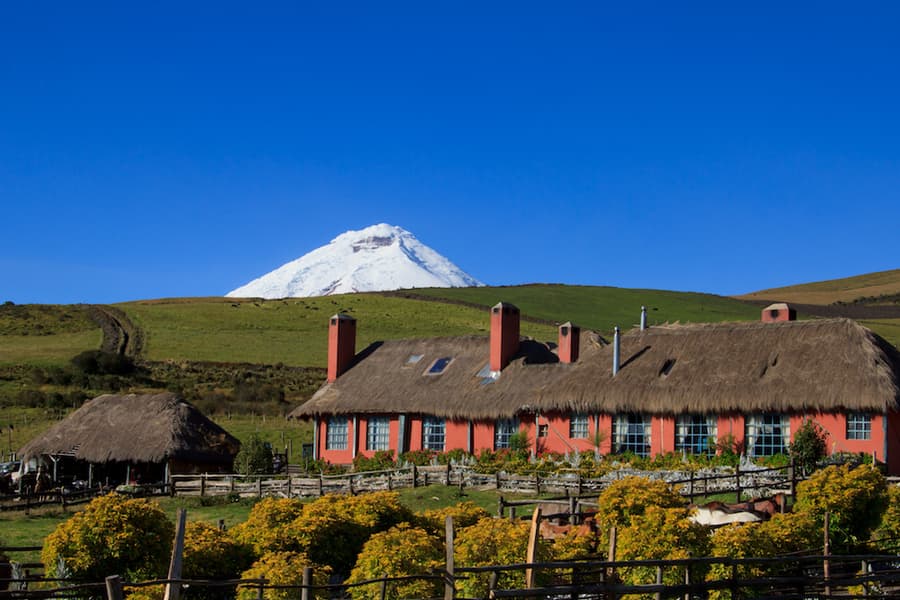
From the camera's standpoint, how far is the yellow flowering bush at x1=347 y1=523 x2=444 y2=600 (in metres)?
14.7

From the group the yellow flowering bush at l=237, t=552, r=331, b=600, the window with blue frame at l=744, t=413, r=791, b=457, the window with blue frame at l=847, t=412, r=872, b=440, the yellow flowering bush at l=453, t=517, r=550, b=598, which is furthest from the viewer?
the window with blue frame at l=744, t=413, r=791, b=457

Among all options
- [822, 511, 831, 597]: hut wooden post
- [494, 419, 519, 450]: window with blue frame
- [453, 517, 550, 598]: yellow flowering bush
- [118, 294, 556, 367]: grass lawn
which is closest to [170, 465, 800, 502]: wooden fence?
[494, 419, 519, 450]: window with blue frame

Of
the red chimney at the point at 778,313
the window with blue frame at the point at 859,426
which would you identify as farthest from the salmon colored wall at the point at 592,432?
the red chimney at the point at 778,313

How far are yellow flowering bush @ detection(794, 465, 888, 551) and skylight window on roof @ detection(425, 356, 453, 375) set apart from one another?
23067mm

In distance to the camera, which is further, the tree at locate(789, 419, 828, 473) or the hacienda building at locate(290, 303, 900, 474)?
the hacienda building at locate(290, 303, 900, 474)

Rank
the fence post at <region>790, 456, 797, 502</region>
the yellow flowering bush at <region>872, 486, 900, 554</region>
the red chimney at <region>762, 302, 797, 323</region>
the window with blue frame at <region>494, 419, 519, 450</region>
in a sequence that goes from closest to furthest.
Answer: the yellow flowering bush at <region>872, 486, 900, 554</region> → the fence post at <region>790, 456, 797, 502</region> → the window with blue frame at <region>494, 419, 519, 450</region> → the red chimney at <region>762, 302, 797, 323</region>

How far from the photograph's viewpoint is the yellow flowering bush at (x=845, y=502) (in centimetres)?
2097

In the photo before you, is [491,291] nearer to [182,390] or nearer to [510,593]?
[182,390]

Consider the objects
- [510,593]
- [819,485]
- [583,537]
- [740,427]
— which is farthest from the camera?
[740,427]

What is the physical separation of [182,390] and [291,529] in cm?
5000

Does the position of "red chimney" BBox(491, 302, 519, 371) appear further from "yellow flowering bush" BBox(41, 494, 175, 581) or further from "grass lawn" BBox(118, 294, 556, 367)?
"grass lawn" BBox(118, 294, 556, 367)

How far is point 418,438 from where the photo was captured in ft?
136

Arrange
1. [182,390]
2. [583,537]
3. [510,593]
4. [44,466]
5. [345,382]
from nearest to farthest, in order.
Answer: [510,593] < [583,537] < [44,466] < [345,382] < [182,390]

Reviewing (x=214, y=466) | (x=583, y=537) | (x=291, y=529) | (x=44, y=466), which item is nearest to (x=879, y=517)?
(x=583, y=537)
